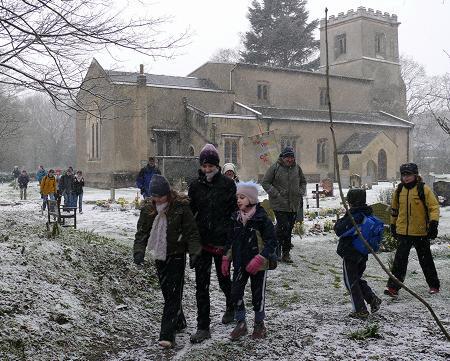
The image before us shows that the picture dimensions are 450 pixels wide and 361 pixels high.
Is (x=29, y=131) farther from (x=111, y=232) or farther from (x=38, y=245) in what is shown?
(x=38, y=245)

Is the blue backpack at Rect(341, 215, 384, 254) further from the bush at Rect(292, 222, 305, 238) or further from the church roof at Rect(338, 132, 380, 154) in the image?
the church roof at Rect(338, 132, 380, 154)

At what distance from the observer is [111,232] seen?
1263 centimetres

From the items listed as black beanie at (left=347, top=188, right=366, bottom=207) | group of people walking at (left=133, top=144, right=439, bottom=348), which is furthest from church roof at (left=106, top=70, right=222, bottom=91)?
group of people walking at (left=133, top=144, right=439, bottom=348)

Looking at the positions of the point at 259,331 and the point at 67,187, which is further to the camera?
the point at 67,187

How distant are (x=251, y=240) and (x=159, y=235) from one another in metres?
0.94

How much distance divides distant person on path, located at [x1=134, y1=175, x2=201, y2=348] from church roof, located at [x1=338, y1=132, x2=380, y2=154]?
33.9 meters

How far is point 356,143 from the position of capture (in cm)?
3869

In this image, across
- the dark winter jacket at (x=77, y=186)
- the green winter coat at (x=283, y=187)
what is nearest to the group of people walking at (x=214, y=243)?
the green winter coat at (x=283, y=187)

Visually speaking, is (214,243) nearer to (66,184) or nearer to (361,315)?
(361,315)

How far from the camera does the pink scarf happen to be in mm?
5043

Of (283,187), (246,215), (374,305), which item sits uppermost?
(283,187)

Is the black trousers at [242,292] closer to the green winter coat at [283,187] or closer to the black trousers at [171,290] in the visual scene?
the black trousers at [171,290]

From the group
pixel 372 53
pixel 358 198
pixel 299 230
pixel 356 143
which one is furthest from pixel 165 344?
pixel 372 53

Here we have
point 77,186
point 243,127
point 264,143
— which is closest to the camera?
point 77,186
